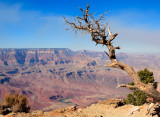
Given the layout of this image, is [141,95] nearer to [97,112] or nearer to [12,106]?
[97,112]

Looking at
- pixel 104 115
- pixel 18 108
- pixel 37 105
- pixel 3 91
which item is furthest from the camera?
pixel 3 91

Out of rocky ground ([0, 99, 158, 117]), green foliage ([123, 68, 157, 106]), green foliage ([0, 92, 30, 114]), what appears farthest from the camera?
green foliage ([123, 68, 157, 106])

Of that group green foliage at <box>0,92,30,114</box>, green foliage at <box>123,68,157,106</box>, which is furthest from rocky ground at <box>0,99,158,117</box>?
green foliage at <box>123,68,157,106</box>

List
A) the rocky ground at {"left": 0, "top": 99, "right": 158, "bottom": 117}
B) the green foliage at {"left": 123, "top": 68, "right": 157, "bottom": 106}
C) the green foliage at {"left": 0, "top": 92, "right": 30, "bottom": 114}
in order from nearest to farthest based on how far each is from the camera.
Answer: the rocky ground at {"left": 0, "top": 99, "right": 158, "bottom": 117}
the green foliage at {"left": 0, "top": 92, "right": 30, "bottom": 114}
the green foliage at {"left": 123, "top": 68, "right": 157, "bottom": 106}

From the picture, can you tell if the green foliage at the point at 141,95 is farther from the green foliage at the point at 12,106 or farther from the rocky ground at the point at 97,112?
the green foliage at the point at 12,106

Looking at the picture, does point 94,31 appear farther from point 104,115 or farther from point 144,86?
point 104,115

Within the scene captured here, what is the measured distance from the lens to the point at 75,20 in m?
10.4

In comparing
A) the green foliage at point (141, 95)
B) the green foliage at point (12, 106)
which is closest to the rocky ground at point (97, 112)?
the green foliage at point (12, 106)

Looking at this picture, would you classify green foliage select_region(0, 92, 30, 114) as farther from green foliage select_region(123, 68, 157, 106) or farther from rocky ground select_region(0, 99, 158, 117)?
green foliage select_region(123, 68, 157, 106)

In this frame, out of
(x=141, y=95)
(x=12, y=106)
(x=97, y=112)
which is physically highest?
(x=141, y=95)

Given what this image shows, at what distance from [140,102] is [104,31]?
2120 centimetres

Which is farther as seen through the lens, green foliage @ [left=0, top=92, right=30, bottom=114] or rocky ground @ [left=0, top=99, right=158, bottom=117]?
green foliage @ [left=0, top=92, right=30, bottom=114]

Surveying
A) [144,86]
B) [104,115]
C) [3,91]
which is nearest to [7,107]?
[104,115]

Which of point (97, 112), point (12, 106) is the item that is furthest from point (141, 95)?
point (12, 106)
